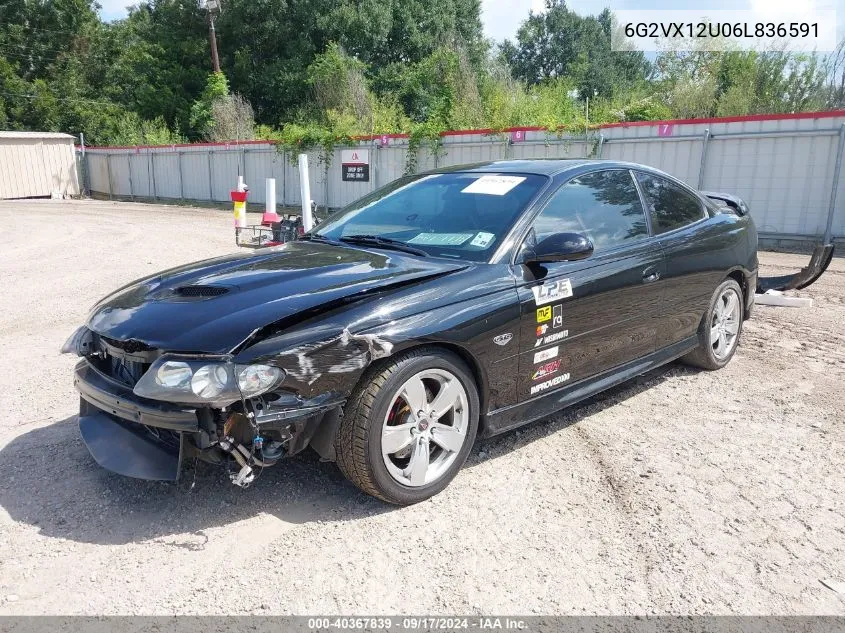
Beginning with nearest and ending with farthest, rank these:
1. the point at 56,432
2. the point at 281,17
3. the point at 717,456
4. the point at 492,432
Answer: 1. the point at 492,432
2. the point at 717,456
3. the point at 56,432
4. the point at 281,17

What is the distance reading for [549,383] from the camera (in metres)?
3.63

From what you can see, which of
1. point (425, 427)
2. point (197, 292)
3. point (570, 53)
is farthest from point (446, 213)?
point (570, 53)

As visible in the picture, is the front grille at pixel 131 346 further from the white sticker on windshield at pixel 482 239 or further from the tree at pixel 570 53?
the tree at pixel 570 53

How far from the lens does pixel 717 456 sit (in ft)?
12.1

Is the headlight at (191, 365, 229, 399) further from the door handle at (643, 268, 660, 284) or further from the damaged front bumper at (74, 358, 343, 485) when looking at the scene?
the door handle at (643, 268, 660, 284)

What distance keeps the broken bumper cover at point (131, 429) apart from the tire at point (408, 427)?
677 millimetres

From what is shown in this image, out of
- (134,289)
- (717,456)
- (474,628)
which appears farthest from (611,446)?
(134,289)

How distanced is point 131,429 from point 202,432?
59 cm

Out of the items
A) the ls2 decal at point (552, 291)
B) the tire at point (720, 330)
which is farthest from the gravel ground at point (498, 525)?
the ls2 decal at point (552, 291)

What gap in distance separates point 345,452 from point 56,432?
82.7 inches

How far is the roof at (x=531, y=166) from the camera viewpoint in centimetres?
400

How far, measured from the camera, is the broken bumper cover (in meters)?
2.71

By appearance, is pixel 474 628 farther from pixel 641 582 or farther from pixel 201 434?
pixel 201 434

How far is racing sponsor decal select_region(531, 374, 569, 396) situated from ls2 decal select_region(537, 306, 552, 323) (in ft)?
1.15
